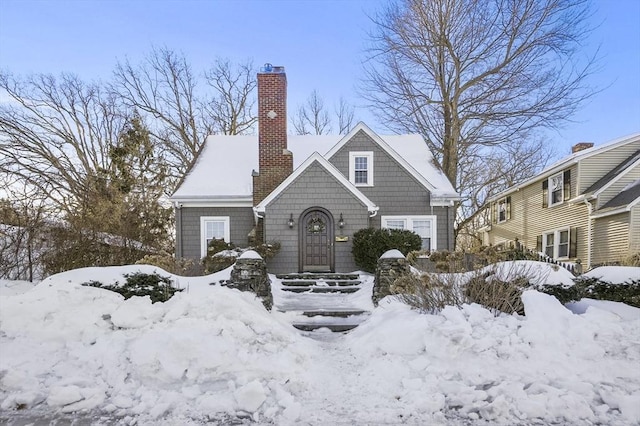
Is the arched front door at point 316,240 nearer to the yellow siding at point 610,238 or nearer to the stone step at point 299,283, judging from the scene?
the stone step at point 299,283

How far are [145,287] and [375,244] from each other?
6.63 meters

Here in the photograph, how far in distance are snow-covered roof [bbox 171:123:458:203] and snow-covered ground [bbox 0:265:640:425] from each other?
8.29 m

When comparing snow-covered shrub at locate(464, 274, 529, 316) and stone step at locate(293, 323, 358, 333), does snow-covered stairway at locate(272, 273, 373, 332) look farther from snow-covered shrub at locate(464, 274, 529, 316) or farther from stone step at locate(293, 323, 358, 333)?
snow-covered shrub at locate(464, 274, 529, 316)

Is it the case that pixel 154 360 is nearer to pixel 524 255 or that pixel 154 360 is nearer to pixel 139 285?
pixel 139 285

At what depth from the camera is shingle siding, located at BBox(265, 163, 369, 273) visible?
12195mm

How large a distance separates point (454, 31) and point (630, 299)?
17.1 metres

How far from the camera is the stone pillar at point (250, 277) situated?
7660 millimetres

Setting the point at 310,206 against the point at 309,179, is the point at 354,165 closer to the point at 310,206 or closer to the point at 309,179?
the point at 309,179

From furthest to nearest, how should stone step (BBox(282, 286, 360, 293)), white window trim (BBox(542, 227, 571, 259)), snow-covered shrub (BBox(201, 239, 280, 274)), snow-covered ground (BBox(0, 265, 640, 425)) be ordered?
white window trim (BBox(542, 227, 571, 259)) < snow-covered shrub (BBox(201, 239, 280, 274)) < stone step (BBox(282, 286, 360, 293)) < snow-covered ground (BBox(0, 265, 640, 425))

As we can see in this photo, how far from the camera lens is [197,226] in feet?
45.1

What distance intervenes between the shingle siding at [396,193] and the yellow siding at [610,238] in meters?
6.08

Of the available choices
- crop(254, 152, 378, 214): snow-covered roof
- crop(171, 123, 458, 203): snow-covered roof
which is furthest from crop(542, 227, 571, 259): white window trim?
crop(254, 152, 378, 214): snow-covered roof

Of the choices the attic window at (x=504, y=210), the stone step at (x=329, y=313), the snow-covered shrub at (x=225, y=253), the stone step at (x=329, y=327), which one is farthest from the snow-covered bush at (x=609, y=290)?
the attic window at (x=504, y=210)

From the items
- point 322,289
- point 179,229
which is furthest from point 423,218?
point 179,229
